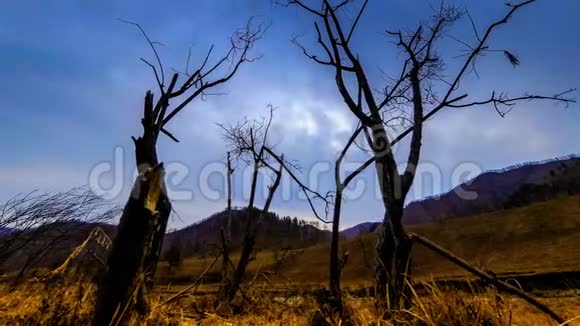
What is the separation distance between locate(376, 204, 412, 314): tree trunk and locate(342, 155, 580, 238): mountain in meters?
20.2

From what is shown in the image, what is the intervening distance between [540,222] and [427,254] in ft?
26.5

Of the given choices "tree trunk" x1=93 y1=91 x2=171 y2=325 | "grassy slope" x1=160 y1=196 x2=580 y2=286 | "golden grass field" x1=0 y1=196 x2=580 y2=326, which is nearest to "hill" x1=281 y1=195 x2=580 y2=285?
"grassy slope" x1=160 y1=196 x2=580 y2=286

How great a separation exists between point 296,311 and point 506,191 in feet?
211

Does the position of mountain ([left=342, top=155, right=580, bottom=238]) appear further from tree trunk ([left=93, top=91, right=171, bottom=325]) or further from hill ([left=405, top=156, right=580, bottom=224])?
tree trunk ([left=93, top=91, right=171, bottom=325])

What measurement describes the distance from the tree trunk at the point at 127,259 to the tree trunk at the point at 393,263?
7.73ft

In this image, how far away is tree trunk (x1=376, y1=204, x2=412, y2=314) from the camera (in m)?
4.57

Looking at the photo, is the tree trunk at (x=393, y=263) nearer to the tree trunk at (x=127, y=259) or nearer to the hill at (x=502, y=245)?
the tree trunk at (x=127, y=259)

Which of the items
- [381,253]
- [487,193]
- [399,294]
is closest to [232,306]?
[381,253]

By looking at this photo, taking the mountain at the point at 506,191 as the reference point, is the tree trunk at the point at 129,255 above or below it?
below

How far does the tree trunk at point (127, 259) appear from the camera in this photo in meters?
3.58

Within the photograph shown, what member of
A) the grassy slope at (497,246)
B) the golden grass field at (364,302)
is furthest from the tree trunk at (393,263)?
the grassy slope at (497,246)

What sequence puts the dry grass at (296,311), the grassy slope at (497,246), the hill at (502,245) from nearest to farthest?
the dry grass at (296,311)
the hill at (502,245)
the grassy slope at (497,246)

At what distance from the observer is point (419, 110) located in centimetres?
700

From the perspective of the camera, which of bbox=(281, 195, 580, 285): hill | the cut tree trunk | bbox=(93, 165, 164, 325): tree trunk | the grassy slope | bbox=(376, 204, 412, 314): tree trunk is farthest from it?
the grassy slope
